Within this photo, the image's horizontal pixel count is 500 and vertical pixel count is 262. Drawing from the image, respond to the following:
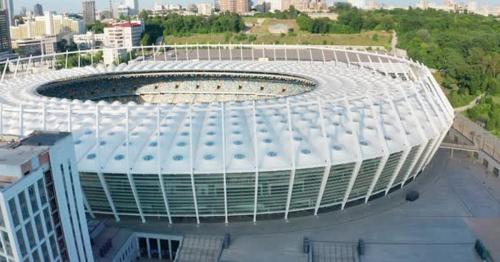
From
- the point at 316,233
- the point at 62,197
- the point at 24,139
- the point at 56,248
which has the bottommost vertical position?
the point at 316,233

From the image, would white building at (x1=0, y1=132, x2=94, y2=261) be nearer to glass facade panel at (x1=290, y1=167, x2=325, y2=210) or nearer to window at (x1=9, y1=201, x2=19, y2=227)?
window at (x1=9, y1=201, x2=19, y2=227)

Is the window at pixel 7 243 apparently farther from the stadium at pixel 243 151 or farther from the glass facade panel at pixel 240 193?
the glass facade panel at pixel 240 193

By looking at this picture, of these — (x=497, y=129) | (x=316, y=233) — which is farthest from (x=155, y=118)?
(x=497, y=129)

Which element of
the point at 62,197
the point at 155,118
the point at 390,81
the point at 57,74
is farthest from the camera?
the point at 57,74

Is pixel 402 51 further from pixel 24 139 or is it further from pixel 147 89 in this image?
pixel 24 139

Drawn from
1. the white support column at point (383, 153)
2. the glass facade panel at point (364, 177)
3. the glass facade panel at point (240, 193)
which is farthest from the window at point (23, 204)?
the white support column at point (383, 153)

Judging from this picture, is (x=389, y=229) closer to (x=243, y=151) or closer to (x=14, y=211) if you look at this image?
(x=243, y=151)
